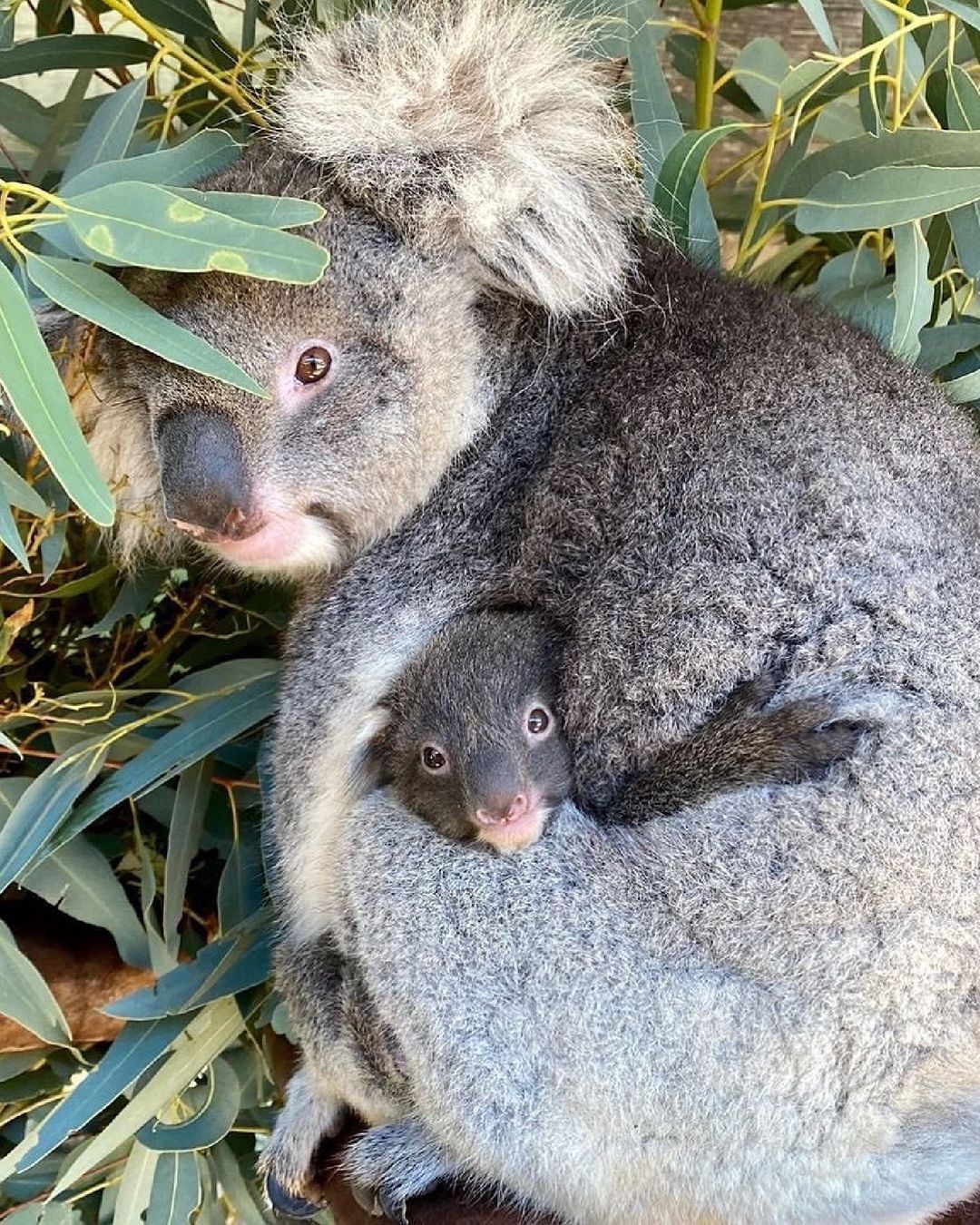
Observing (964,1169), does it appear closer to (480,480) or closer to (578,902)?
(578,902)

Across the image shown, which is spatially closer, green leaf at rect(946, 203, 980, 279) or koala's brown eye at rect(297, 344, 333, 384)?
koala's brown eye at rect(297, 344, 333, 384)

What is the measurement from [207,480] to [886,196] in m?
0.94

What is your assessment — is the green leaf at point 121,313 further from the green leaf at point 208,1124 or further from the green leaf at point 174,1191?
the green leaf at point 174,1191

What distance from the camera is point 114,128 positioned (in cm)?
198

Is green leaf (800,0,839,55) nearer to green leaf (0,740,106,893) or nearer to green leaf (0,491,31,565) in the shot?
green leaf (0,491,31,565)

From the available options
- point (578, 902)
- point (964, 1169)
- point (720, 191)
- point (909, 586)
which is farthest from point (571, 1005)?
point (720, 191)

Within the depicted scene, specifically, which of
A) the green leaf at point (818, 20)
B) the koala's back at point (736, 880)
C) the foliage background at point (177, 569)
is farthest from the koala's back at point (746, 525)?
the green leaf at point (818, 20)

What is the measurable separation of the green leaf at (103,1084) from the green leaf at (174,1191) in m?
0.23

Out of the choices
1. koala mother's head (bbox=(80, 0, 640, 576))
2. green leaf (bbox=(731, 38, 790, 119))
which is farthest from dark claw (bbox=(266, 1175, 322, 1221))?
green leaf (bbox=(731, 38, 790, 119))

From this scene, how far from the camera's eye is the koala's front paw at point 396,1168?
1820 millimetres

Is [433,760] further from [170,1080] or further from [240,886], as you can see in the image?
[170,1080]

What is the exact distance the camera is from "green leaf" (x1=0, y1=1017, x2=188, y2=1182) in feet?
6.68

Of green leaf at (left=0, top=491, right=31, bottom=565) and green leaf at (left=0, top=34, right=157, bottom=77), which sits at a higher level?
green leaf at (left=0, top=34, right=157, bottom=77)

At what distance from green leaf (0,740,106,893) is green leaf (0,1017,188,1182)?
12.7 inches
